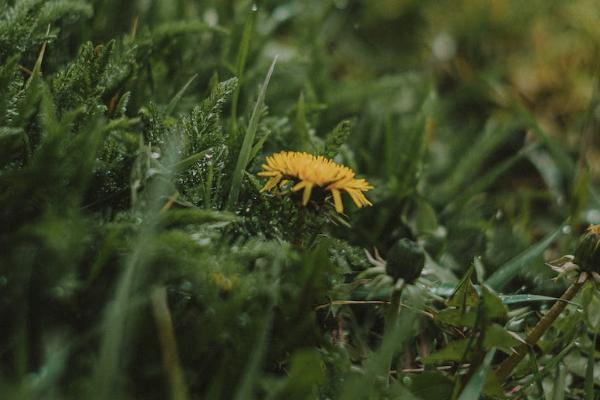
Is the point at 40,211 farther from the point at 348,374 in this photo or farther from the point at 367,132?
the point at 367,132

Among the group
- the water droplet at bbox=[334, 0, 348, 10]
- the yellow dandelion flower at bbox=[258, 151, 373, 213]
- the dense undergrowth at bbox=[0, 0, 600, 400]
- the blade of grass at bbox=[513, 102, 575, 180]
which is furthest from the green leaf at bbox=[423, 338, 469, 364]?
the water droplet at bbox=[334, 0, 348, 10]

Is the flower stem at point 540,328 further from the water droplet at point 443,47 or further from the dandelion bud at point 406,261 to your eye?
the water droplet at point 443,47

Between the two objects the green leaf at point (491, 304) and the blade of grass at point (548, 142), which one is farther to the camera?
the blade of grass at point (548, 142)

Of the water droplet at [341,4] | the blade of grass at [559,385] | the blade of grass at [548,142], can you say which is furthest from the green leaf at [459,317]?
the water droplet at [341,4]

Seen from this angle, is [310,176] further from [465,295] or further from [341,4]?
[341,4]

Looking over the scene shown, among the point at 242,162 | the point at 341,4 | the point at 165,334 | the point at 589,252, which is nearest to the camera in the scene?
the point at 165,334

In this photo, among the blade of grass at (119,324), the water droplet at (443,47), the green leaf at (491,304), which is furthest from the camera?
the water droplet at (443,47)

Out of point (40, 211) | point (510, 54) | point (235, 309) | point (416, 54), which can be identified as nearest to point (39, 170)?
point (40, 211)

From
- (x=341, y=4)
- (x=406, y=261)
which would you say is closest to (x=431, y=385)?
(x=406, y=261)
